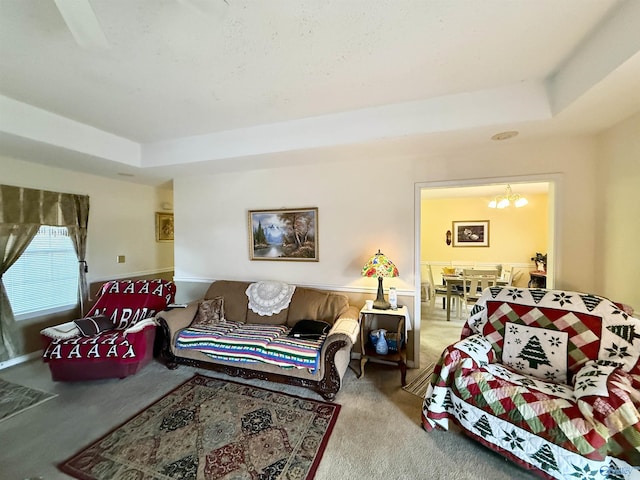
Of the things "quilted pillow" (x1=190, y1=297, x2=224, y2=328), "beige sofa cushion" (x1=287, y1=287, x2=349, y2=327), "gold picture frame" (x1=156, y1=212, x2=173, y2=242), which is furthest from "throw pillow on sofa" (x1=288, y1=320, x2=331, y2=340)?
"gold picture frame" (x1=156, y1=212, x2=173, y2=242)

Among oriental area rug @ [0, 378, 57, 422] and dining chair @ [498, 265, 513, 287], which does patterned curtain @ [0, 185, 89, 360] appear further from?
dining chair @ [498, 265, 513, 287]

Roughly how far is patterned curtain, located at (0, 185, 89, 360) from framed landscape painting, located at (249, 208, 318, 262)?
7.68 feet

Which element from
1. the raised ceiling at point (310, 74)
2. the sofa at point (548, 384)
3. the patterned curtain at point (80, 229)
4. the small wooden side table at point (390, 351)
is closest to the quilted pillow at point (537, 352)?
the sofa at point (548, 384)

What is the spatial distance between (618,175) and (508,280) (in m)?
2.86

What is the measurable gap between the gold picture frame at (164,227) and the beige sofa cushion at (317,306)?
120 inches

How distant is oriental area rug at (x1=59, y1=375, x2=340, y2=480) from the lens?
162 centimetres

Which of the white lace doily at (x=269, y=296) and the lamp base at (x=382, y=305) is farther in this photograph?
the white lace doily at (x=269, y=296)

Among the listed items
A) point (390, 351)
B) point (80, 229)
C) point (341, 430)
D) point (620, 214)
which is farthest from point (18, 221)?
point (620, 214)

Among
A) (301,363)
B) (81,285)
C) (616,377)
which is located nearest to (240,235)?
(301,363)

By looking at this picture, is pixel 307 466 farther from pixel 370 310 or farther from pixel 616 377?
pixel 616 377

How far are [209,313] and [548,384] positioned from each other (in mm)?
3073

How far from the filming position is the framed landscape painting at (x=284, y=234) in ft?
10.9

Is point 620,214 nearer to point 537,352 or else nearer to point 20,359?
point 537,352

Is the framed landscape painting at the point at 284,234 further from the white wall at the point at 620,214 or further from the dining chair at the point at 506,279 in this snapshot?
the dining chair at the point at 506,279
